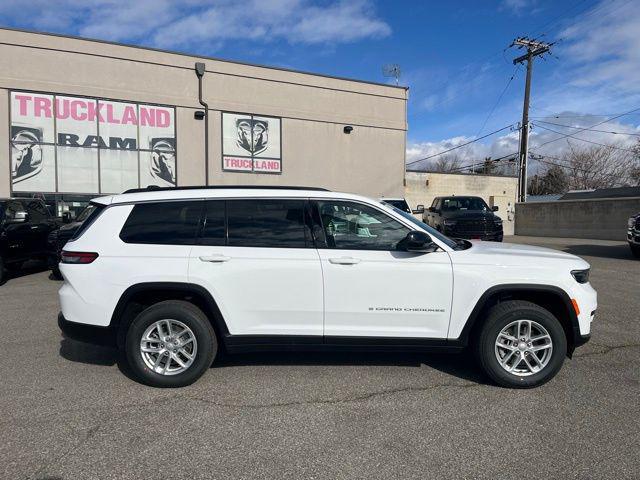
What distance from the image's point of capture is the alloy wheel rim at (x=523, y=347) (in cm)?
401

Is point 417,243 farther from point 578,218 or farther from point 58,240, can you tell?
point 578,218

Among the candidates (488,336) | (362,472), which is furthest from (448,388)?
(362,472)

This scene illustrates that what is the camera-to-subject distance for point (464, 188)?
26.2m

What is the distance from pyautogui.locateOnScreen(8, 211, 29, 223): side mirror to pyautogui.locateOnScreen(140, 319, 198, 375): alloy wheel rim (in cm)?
691

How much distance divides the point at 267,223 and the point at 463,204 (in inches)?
488

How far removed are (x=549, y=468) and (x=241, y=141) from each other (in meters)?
17.4

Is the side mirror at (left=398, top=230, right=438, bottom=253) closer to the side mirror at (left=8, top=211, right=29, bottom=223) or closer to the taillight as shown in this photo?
the taillight

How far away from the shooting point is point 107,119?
1689cm

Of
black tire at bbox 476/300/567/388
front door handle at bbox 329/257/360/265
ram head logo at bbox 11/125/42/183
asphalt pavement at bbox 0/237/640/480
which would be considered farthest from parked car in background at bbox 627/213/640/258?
ram head logo at bbox 11/125/42/183

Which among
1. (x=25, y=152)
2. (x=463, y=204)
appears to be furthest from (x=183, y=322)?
(x=25, y=152)

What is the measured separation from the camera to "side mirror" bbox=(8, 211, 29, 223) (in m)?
9.21

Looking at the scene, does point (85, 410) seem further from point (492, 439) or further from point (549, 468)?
point (549, 468)

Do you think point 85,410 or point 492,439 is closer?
point 492,439

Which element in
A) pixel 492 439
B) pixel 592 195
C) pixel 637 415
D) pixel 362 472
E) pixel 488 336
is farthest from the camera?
pixel 592 195
